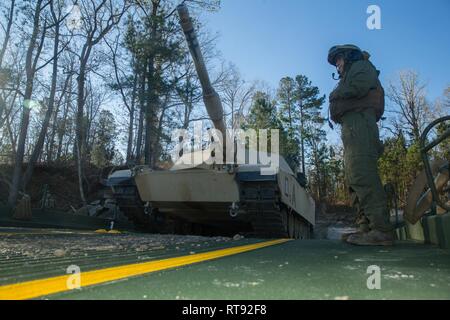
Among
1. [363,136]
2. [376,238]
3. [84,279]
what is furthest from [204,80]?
[84,279]

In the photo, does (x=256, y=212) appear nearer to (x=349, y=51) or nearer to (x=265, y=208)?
(x=265, y=208)

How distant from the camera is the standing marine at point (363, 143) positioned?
3266 millimetres

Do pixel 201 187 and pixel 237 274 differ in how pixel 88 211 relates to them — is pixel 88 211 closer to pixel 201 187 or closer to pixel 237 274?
pixel 201 187

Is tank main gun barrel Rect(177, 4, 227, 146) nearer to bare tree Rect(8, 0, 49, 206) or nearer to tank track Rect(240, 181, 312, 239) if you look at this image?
tank track Rect(240, 181, 312, 239)

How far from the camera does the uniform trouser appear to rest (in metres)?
3.27

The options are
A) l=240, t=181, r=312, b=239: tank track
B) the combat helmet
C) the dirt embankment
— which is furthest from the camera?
the dirt embankment

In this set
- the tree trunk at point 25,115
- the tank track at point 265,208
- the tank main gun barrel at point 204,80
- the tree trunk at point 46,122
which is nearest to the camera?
the tank main gun barrel at point 204,80

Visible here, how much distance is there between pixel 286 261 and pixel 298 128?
31.2 m

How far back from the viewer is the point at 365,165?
10.9 ft

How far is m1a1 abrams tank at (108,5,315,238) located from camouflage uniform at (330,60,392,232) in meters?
3.11

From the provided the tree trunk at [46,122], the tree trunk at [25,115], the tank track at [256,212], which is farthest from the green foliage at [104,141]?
the tank track at [256,212]

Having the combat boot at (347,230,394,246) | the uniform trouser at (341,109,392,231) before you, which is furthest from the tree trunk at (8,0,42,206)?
the combat boot at (347,230,394,246)

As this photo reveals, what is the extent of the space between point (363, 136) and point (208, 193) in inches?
160

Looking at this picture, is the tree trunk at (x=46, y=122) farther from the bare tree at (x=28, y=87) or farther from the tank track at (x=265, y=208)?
the tank track at (x=265, y=208)
